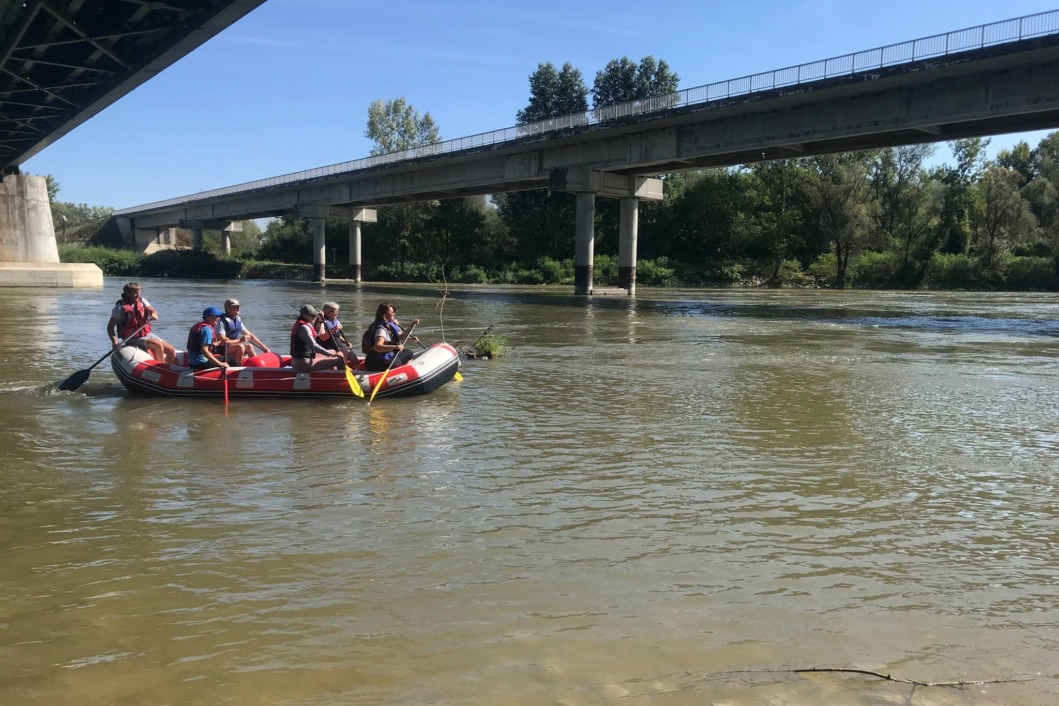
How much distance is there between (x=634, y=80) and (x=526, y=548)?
72.2 meters

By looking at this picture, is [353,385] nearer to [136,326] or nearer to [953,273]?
[136,326]

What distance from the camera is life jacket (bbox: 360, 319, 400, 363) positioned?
11406 mm

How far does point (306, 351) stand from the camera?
444 inches

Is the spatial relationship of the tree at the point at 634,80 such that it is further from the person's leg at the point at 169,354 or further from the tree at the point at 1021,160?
the person's leg at the point at 169,354

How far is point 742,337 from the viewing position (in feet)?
69.8

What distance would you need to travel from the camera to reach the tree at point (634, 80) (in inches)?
2837

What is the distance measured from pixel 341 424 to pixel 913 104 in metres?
25.3

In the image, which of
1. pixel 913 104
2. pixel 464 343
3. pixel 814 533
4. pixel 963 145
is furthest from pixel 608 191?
pixel 963 145

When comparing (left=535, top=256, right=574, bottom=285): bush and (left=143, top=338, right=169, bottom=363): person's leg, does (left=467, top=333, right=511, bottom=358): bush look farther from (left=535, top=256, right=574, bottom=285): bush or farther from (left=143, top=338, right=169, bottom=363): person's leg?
(left=535, top=256, right=574, bottom=285): bush

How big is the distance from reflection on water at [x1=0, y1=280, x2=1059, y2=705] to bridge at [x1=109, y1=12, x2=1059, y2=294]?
1821cm

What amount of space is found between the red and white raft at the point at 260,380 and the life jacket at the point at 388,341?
0.24 m

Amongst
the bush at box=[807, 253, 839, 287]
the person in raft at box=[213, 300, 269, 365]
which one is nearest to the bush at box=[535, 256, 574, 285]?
the bush at box=[807, 253, 839, 287]

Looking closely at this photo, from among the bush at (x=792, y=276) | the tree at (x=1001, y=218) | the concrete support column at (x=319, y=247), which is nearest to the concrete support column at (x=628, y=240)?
the bush at (x=792, y=276)

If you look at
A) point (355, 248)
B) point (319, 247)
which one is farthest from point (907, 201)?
point (319, 247)
